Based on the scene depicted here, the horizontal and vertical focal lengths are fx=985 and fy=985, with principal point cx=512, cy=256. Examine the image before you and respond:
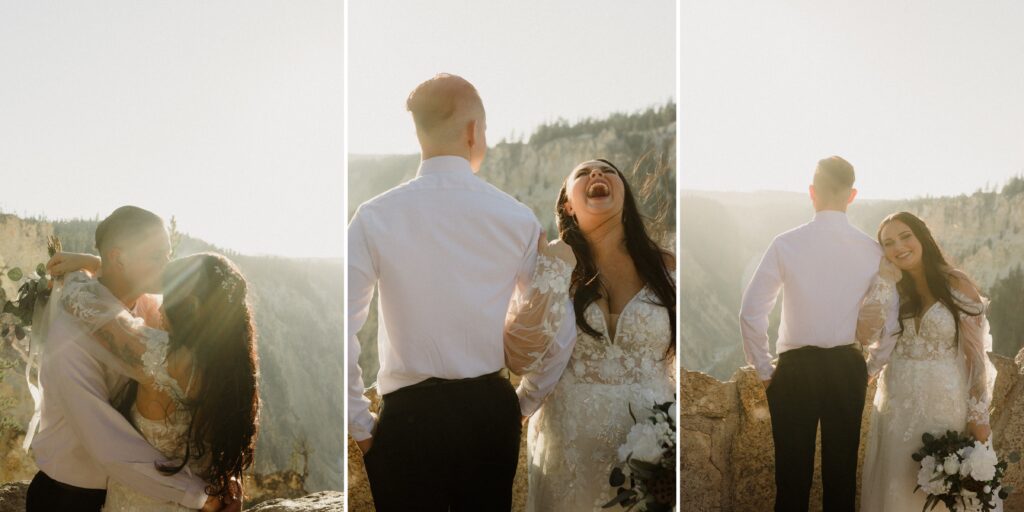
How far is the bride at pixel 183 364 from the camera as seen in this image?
142 inches

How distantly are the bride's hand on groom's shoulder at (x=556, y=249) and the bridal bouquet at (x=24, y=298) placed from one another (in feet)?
6.08

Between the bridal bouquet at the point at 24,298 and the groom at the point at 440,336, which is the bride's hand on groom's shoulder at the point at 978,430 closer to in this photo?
the groom at the point at 440,336

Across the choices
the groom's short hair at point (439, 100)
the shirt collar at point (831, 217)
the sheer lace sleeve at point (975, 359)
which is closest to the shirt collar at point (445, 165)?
the groom's short hair at point (439, 100)

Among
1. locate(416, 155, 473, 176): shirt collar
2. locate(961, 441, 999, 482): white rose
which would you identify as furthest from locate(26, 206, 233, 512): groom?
locate(961, 441, 999, 482): white rose

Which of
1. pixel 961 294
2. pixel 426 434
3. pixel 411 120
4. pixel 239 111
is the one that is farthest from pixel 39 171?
pixel 961 294

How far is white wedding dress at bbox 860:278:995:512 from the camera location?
4.32m

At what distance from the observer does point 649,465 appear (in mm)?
3967

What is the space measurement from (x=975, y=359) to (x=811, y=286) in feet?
2.66

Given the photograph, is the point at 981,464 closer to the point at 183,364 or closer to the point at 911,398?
the point at 911,398

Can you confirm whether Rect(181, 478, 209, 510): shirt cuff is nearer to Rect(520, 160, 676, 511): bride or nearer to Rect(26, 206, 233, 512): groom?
Rect(26, 206, 233, 512): groom

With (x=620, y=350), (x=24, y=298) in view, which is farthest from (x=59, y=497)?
(x=620, y=350)

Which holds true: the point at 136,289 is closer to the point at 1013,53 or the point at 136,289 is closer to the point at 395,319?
the point at 395,319

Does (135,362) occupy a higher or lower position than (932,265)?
lower

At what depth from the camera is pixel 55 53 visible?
3.86 m
